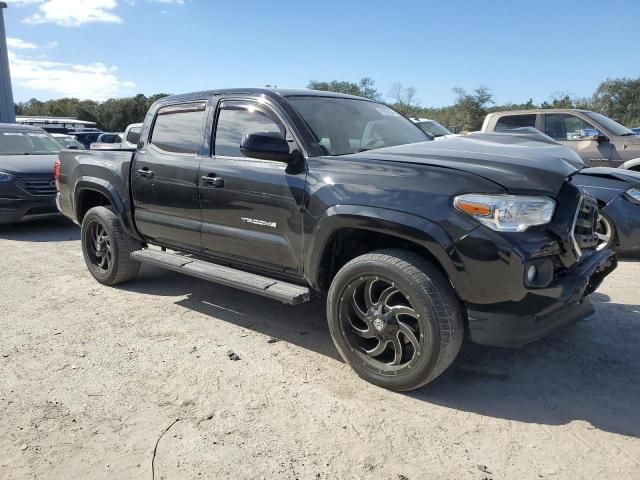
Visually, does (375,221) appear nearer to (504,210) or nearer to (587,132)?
(504,210)

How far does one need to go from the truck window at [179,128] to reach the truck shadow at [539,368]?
1442 millimetres

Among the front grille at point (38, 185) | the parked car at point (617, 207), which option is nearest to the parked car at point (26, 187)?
the front grille at point (38, 185)

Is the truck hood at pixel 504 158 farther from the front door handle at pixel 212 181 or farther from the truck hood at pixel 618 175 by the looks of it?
the truck hood at pixel 618 175

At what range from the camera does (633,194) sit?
5.87 meters

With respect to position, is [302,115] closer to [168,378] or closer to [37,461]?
[168,378]

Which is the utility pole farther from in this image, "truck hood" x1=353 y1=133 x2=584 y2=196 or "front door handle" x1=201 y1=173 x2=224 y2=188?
"truck hood" x1=353 y1=133 x2=584 y2=196

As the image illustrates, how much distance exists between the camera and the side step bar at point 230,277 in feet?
11.8

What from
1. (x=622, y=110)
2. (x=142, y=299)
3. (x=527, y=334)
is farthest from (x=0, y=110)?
(x=622, y=110)

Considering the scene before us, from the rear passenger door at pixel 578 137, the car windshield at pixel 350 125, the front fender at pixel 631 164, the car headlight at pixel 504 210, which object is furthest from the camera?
the rear passenger door at pixel 578 137

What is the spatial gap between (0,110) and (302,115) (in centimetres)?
2308

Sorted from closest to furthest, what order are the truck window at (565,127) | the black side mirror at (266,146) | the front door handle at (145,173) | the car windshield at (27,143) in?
the black side mirror at (266,146)
the front door handle at (145,173)
the truck window at (565,127)
the car windshield at (27,143)

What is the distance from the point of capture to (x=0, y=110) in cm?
2219

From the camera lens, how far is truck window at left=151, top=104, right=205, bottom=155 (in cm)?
445

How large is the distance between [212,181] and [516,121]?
690 cm
